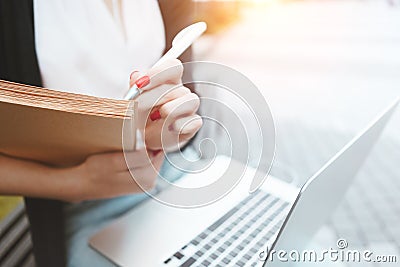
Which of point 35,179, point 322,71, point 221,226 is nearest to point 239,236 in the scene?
point 221,226

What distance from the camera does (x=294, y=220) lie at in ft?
1.34

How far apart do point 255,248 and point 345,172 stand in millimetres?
151

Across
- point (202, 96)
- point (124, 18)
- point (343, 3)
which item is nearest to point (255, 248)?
point (202, 96)

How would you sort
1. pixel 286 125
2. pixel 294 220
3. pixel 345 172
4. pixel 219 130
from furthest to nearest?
pixel 286 125
pixel 219 130
pixel 345 172
pixel 294 220

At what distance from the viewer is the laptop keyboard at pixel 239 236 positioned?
534 mm

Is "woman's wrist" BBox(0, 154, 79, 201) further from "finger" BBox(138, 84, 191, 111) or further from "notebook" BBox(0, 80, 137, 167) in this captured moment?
"finger" BBox(138, 84, 191, 111)

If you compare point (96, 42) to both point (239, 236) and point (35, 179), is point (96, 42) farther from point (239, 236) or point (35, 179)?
point (239, 236)

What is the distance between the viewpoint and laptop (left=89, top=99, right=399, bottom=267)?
0.52m

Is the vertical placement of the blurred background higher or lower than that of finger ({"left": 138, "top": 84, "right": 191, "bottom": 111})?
lower

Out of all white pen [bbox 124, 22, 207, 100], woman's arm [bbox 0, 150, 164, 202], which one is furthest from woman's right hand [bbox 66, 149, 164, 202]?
white pen [bbox 124, 22, 207, 100]

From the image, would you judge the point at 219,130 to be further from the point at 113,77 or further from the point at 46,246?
the point at 46,246

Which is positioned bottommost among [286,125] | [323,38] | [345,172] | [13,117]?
[286,125]

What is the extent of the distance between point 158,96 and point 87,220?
0.79 ft

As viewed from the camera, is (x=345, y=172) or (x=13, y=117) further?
(x=345, y=172)
